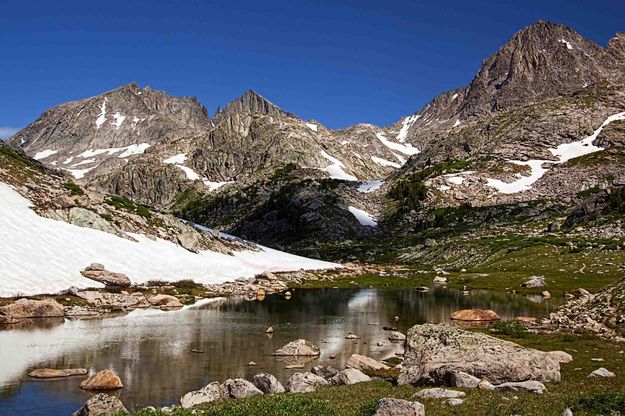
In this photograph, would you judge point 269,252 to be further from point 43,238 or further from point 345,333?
point 345,333

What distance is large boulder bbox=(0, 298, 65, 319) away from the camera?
190 ft

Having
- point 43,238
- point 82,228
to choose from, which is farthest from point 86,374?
point 82,228

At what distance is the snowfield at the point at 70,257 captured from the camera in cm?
7066

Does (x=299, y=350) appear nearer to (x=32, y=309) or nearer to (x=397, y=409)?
(x=397, y=409)

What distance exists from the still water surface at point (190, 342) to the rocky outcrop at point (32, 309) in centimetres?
315

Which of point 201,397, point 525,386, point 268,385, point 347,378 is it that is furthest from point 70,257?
point 525,386

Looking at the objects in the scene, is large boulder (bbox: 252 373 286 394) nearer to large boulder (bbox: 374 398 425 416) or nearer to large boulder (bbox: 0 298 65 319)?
large boulder (bbox: 374 398 425 416)

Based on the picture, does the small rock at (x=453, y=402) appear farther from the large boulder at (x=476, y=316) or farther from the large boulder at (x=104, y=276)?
the large boulder at (x=104, y=276)

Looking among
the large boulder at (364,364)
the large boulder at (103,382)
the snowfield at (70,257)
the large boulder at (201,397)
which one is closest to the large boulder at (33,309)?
the snowfield at (70,257)

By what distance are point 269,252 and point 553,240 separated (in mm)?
74277

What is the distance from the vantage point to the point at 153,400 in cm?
3141

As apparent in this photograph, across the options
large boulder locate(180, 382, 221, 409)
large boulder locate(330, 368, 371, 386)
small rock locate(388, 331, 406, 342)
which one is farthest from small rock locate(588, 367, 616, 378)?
small rock locate(388, 331, 406, 342)

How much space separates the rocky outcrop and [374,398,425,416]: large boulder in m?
49.7

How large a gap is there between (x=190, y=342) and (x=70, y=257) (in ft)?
134
